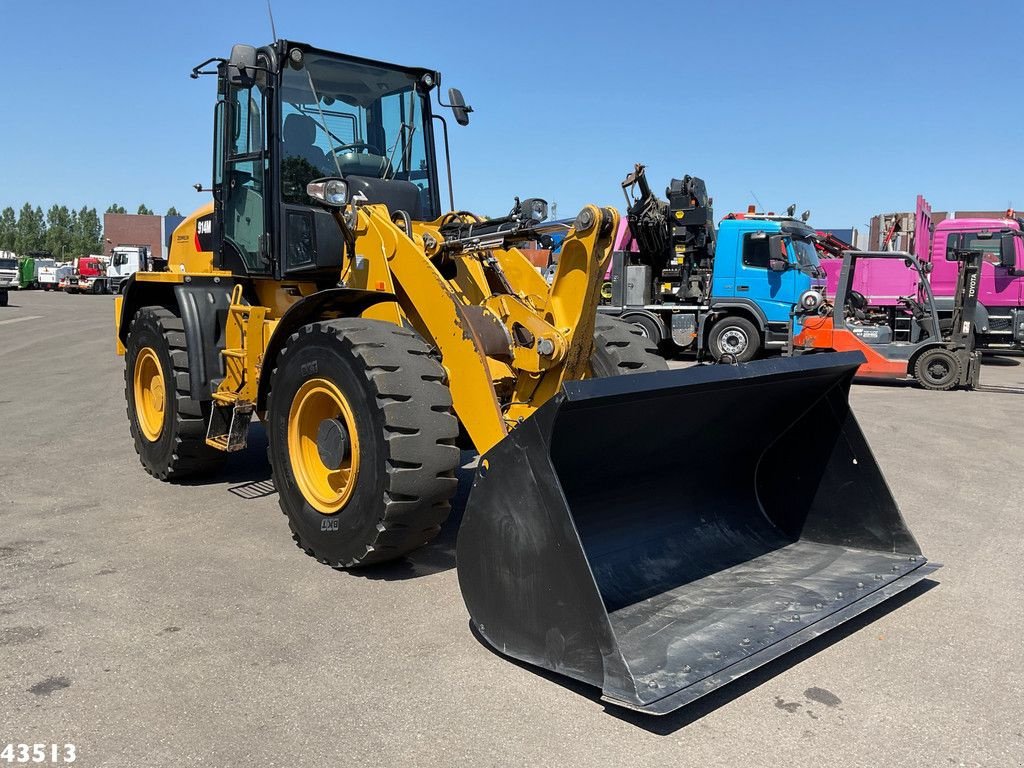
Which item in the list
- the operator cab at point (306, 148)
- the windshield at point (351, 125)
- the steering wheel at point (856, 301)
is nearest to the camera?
the operator cab at point (306, 148)

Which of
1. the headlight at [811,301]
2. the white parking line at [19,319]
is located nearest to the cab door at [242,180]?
the headlight at [811,301]

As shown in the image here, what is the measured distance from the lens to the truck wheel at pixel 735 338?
1533 cm

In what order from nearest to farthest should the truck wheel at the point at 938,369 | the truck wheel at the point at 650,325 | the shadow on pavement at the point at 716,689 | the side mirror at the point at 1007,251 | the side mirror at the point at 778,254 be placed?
the shadow on pavement at the point at 716,689 < the truck wheel at the point at 938,369 < the side mirror at the point at 1007,251 < the side mirror at the point at 778,254 < the truck wheel at the point at 650,325

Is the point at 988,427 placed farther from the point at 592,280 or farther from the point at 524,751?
the point at 524,751

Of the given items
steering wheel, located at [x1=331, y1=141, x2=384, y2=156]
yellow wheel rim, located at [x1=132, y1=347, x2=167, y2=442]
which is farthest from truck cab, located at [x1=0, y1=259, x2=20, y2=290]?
steering wheel, located at [x1=331, y1=141, x2=384, y2=156]

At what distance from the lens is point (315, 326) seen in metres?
4.40

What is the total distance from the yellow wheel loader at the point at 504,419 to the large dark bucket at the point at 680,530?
0.04 feet

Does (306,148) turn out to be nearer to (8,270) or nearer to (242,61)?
(242,61)

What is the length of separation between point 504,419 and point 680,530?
106cm

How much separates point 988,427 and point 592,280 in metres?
7.20

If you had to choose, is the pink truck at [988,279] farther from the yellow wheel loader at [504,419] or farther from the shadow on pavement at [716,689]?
the shadow on pavement at [716,689]

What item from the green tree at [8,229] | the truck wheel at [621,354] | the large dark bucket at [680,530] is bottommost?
the large dark bucket at [680,530]

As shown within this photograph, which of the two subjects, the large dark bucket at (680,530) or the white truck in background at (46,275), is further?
the white truck in background at (46,275)

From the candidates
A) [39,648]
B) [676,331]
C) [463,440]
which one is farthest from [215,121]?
[676,331]
